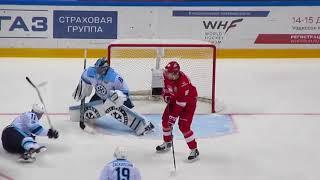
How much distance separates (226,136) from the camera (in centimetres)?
841

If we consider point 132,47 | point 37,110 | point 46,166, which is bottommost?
point 46,166

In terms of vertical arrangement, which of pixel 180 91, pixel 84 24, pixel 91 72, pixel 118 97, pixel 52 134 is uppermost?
pixel 84 24

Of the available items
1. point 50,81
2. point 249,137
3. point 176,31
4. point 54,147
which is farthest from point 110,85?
point 176,31

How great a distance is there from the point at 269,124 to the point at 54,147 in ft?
8.35

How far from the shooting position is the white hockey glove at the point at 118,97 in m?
8.08

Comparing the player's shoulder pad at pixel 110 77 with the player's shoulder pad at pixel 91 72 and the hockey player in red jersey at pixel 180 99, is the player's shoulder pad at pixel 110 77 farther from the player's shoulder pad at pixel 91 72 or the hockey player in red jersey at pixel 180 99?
the hockey player in red jersey at pixel 180 99

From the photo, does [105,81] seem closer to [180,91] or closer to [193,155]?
[180,91]

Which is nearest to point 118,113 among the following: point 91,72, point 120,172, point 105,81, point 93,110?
point 93,110

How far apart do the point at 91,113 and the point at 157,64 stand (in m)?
1.42

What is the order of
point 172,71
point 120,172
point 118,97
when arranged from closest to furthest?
point 120,172
point 172,71
point 118,97

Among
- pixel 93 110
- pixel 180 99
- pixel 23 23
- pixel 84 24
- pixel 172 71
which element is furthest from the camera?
pixel 84 24

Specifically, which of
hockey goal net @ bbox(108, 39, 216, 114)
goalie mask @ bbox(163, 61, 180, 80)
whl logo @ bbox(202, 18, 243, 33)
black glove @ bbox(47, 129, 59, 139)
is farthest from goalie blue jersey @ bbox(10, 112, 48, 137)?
whl logo @ bbox(202, 18, 243, 33)

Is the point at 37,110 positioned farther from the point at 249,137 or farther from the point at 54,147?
the point at 249,137

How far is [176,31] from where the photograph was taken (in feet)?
37.3
